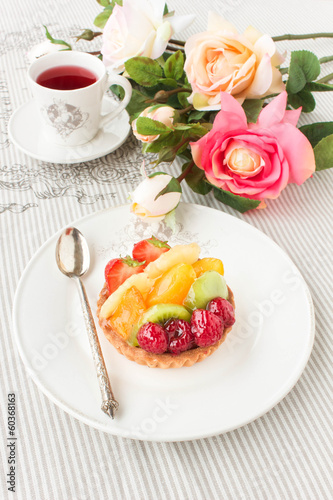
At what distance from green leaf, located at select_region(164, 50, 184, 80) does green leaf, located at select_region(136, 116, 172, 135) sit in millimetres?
225

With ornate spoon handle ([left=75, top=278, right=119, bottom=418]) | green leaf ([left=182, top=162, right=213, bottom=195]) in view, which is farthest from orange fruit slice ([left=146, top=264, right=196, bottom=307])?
green leaf ([left=182, top=162, right=213, bottom=195])

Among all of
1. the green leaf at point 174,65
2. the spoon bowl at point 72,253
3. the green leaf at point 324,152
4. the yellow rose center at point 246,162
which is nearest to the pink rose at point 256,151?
the yellow rose center at point 246,162

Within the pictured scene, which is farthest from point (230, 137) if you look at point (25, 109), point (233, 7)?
point (233, 7)

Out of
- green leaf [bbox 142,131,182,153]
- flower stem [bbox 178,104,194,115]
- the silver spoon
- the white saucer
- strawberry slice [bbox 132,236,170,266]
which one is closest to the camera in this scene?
the silver spoon

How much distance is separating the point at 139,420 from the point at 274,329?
314 mm

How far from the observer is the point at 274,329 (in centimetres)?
90

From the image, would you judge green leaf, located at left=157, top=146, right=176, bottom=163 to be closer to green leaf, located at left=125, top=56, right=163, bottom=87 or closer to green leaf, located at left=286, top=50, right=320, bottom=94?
green leaf, located at left=125, top=56, right=163, bottom=87

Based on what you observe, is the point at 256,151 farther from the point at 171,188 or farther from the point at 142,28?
the point at 142,28

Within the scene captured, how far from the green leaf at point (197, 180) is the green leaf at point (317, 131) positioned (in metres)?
0.30

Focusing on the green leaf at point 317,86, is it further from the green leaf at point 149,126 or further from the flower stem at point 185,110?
the green leaf at point 149,126

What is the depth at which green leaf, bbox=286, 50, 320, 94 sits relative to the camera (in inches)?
45.4

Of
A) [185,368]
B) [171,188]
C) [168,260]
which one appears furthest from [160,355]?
[171,188]

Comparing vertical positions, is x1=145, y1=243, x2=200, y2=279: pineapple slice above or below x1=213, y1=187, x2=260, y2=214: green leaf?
above

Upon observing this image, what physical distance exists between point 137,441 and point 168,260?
325 millimetres
